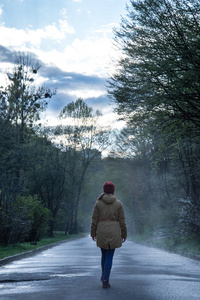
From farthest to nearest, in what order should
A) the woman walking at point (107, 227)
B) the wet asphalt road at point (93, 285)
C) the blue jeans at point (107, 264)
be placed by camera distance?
the woman walking at point (107, 227) → the blue jeans at point (107, 264) → the wet asphalt road at point (93, 285)

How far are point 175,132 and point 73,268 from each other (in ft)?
26.9

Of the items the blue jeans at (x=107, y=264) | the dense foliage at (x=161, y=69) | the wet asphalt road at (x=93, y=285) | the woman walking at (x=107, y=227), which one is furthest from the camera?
the dense foliage at (x=161, y=69)

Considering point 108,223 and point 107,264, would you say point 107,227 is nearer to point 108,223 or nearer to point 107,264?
point 108,223

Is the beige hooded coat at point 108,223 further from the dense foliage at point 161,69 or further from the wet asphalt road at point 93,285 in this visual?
the dense foliage at point 161,69

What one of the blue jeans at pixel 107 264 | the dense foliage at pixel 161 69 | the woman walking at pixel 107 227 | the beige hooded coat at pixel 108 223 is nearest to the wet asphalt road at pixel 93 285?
the blue jeans at pixel 107 264

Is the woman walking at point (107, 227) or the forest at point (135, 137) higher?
the forest at point (135, 137)

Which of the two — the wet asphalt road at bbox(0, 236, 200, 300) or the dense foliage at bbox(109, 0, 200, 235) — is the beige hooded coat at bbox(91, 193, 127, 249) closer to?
the wet asphalt road at bbox(0, 236, 200, 300)

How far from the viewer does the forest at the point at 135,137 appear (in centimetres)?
1405

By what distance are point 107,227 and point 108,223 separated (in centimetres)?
8

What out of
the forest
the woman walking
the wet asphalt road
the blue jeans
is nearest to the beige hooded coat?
the woman walking

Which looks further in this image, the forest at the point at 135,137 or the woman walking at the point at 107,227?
the forest at the point at 135,137

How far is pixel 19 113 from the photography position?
4138 cm

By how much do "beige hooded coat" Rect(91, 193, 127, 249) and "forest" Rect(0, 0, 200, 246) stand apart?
636 centimetres

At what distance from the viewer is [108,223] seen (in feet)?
26.0
